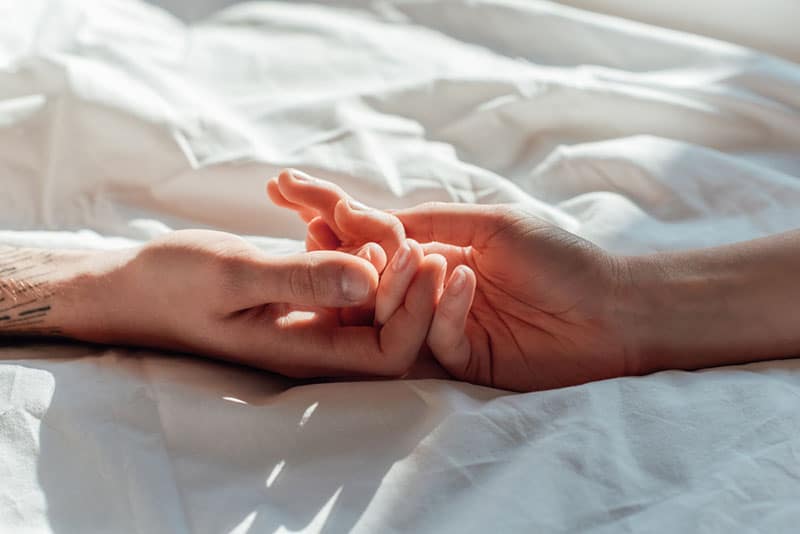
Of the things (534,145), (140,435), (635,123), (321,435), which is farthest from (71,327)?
(635,123)

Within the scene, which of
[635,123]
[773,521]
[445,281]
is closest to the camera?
[773,521]

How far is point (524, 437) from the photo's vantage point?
68cm

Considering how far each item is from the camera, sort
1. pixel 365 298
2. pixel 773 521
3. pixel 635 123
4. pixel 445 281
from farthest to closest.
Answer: pixel 635 123 < pixel 445 281 < pixel 365 298 < pixel 773 521

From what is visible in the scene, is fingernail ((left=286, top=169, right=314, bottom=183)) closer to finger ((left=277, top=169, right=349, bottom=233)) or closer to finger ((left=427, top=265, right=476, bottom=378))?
finger ((left=277, top=169, right=349, bottom=233))

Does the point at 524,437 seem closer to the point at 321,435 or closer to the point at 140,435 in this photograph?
the point at 321,435

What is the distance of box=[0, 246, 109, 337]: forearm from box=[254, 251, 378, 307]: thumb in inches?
7.9

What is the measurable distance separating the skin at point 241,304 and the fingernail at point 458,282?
2 centimetres

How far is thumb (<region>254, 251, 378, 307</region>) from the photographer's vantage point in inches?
28.7

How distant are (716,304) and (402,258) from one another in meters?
0.31

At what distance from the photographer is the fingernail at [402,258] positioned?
0.75m

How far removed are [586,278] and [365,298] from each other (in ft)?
0.70

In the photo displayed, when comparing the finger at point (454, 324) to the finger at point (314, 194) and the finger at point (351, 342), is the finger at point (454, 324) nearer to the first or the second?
the finger at point (351, 342)

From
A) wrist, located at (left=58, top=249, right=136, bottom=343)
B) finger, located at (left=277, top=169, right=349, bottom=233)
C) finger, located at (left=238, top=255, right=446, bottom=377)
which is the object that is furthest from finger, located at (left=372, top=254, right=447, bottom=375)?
wrist, located at (left=58, top=249, right=136, bottom=343)

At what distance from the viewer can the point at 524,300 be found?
2.75ft
